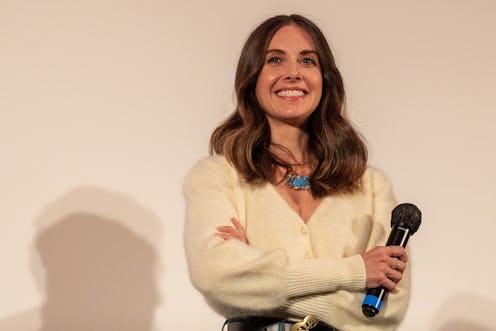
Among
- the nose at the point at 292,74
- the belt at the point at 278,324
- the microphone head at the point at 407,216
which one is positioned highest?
the nose at the point at 292,74

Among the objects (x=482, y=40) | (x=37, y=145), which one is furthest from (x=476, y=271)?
(x=37, y=145)

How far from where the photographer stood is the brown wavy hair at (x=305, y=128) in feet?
10.5

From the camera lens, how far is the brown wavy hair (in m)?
3.21

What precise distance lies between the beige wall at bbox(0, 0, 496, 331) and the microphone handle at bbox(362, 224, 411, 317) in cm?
148

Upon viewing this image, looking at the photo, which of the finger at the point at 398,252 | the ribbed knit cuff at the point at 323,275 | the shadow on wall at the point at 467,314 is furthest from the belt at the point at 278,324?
the shadow on wall at the point at 467,314

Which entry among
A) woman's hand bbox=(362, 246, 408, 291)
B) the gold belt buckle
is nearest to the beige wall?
the gold belt buckle

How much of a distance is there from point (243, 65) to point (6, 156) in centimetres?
125

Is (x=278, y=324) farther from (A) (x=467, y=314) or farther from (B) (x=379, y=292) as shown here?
(A) (x=467, y=314)

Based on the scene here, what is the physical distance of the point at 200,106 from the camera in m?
4.25

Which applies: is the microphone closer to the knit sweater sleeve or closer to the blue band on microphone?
the blue band on microphone

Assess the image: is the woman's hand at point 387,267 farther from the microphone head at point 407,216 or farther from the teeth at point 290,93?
the teeth at point 290,93

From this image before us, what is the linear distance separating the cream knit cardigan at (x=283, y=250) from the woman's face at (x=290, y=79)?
0.85ft

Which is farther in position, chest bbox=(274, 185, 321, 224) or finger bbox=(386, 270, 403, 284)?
chest bbox=(274, 185, 321, 224)

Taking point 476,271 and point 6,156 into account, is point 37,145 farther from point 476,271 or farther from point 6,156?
point 476,271
